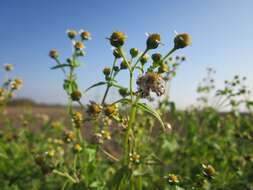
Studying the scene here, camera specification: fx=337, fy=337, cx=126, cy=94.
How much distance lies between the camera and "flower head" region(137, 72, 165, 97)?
1874 millimetres

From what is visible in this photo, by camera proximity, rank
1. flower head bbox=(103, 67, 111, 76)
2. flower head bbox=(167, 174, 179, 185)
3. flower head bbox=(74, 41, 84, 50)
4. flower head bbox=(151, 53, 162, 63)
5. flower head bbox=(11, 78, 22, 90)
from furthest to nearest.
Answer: flower head bbox=(11, 78, 22, 90) < flower head bbox=(74, 41, 84, 50) < flower head bbox=(103, 67, 111, 76) < flower head bbox=(167, 174, 179, 185) < flower head bbox=(151, 53, 162, 63)

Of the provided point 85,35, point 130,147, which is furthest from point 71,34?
point 130,147

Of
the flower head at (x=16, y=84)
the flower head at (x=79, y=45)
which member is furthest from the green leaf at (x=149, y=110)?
the flower head at (x=16, y=84)

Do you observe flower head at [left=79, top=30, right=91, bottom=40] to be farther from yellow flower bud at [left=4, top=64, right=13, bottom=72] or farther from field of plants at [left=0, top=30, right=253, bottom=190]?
yellow flower bud at [left=4, top=64, right=13, bottom=72]

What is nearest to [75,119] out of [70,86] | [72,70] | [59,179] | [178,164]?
[70,86]

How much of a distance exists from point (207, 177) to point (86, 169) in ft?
3.24

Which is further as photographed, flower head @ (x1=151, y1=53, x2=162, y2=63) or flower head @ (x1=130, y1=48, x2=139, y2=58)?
flower head @ (x1=130, y1=48, x2=139, y2=58)

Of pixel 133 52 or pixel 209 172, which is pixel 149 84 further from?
pixel 209 172

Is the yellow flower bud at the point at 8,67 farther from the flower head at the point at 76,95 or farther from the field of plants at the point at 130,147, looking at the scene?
the flower head at the point at 76,95

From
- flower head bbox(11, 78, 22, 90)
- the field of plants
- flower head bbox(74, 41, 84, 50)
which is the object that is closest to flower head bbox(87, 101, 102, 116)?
the field of plants

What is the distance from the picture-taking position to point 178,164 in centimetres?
486

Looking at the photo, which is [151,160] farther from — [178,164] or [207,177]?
[178,164]

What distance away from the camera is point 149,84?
188cm

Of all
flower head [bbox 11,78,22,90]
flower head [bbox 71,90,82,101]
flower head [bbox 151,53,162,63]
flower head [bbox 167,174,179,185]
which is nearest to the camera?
flower head [bbox 151,53,162,63]
